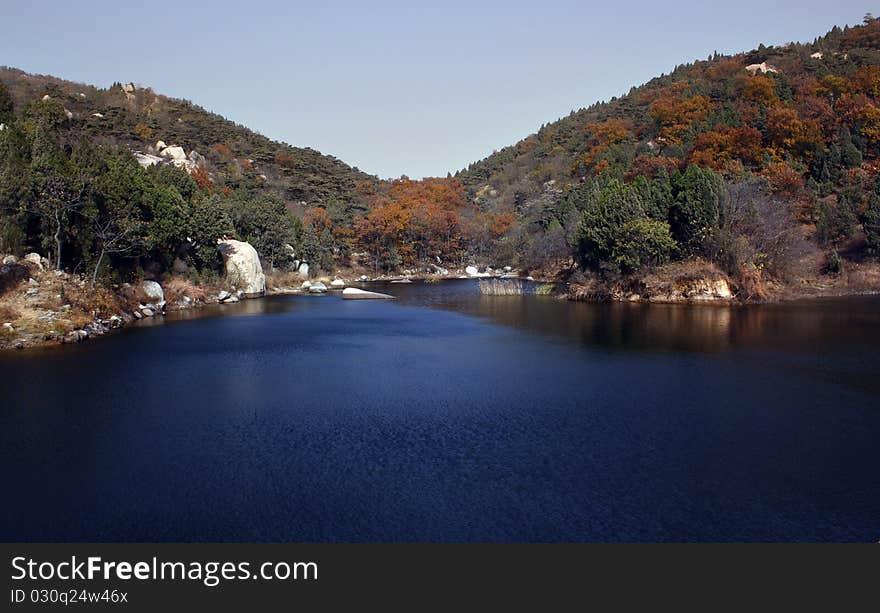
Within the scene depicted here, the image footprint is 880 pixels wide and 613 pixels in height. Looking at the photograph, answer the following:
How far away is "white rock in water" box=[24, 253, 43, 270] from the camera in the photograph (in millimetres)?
34656

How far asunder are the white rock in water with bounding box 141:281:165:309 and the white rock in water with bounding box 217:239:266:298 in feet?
37.8

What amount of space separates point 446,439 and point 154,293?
112ft

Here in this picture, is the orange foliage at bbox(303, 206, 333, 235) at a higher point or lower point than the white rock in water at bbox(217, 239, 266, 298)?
higher

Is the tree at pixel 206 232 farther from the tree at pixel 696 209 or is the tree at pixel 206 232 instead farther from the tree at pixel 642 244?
the tree at pixel 696 209

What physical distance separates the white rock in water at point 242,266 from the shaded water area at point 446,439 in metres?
25.8

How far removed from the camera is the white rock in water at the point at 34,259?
34.7m

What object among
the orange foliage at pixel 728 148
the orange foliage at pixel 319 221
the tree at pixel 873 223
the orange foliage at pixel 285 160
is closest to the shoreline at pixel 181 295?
the tree at pixel 873 223

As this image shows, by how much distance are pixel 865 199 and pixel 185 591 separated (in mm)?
67406

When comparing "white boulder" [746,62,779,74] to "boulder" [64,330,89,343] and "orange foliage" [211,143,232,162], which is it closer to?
"orange foliage" [211,143,232,162]

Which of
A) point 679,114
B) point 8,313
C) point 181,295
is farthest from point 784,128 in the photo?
point 8,313

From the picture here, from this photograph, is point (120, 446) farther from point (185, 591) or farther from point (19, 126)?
point (19, 126)

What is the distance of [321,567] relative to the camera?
1085 cm

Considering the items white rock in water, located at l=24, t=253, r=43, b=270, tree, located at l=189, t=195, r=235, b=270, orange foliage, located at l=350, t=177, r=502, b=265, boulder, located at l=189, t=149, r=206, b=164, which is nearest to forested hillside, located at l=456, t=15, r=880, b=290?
orange foliage, located at l=350, t=177, r=502, b=265

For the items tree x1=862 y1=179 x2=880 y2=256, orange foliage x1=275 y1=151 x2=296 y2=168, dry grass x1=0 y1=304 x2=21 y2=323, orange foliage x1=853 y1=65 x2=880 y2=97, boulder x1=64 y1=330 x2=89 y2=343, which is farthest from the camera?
orange foliage x1=275 y1=151 x2=296 y2=168
